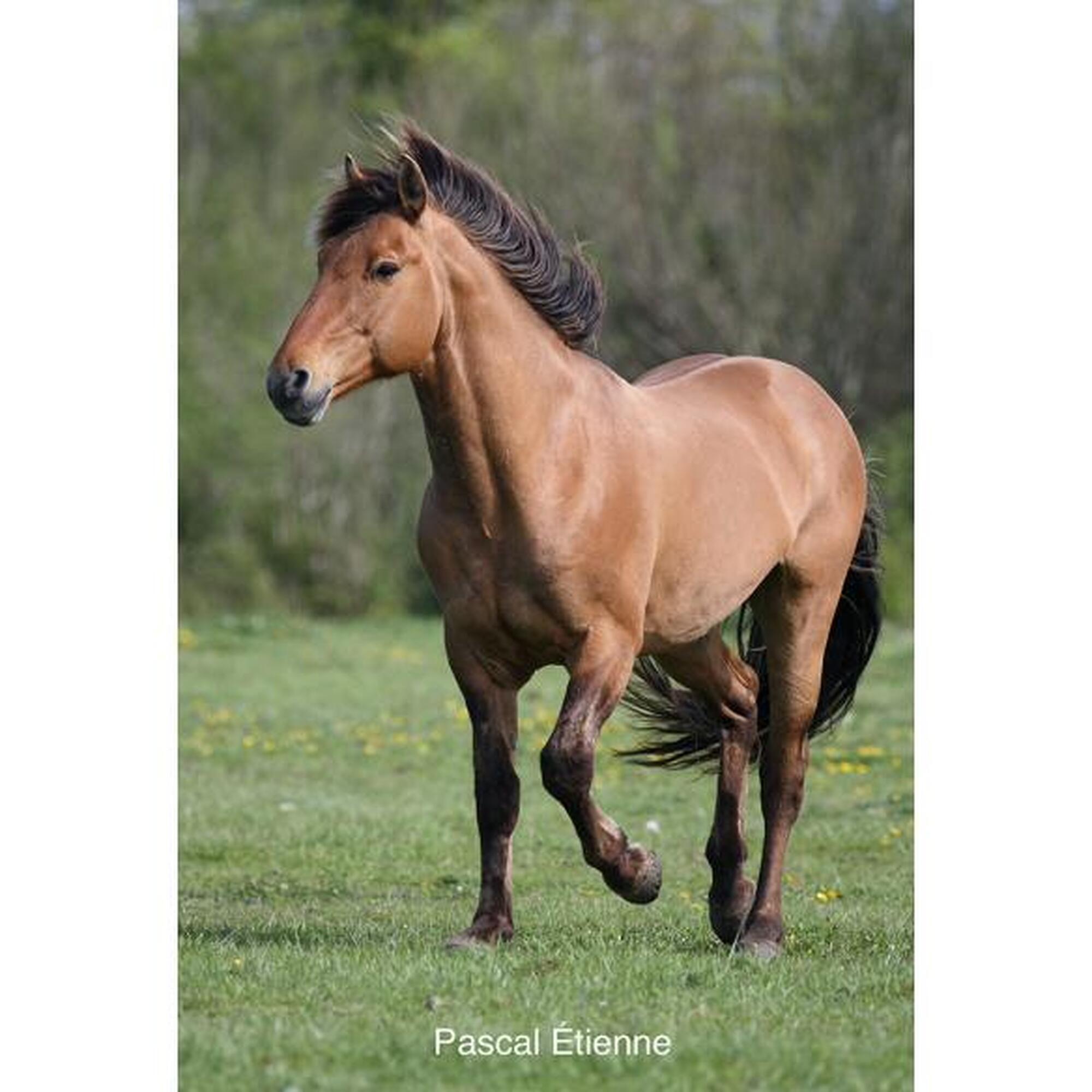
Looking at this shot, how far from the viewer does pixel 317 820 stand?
10.9 meters

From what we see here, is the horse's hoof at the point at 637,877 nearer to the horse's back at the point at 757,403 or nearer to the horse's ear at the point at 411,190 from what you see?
the horse's back at the point at 757,403

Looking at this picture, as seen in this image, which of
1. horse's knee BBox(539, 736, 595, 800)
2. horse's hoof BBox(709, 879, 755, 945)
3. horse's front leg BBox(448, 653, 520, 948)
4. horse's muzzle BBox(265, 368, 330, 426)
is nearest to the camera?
horse's muzzle BBox(265, 368, 330, 426)

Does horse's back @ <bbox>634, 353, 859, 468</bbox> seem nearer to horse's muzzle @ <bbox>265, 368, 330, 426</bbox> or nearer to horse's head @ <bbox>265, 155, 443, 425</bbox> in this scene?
horse's head @ <bbox>265, 155, 443, 425</bbox>

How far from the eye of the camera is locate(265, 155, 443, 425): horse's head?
21.0 ft

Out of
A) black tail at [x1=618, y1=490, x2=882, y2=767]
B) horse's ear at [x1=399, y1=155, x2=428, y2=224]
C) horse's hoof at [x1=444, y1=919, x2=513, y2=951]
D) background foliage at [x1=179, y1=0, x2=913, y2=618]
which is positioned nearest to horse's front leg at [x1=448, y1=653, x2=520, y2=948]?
horse's hoof at [x1=444, y1=919, x2=513, y2=951]

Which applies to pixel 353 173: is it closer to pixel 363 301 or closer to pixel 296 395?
pixel 363 301

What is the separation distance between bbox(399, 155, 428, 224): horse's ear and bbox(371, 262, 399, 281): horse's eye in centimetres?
19

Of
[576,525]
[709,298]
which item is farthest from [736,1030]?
[709,298]

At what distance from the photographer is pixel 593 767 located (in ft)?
22.1

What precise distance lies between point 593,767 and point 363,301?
5.42ft

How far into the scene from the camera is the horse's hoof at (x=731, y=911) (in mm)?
7625

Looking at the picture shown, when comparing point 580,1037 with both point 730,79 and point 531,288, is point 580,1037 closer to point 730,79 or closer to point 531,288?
point 531,288

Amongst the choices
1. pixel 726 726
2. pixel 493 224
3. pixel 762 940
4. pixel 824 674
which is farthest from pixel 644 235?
pixel 762 940
